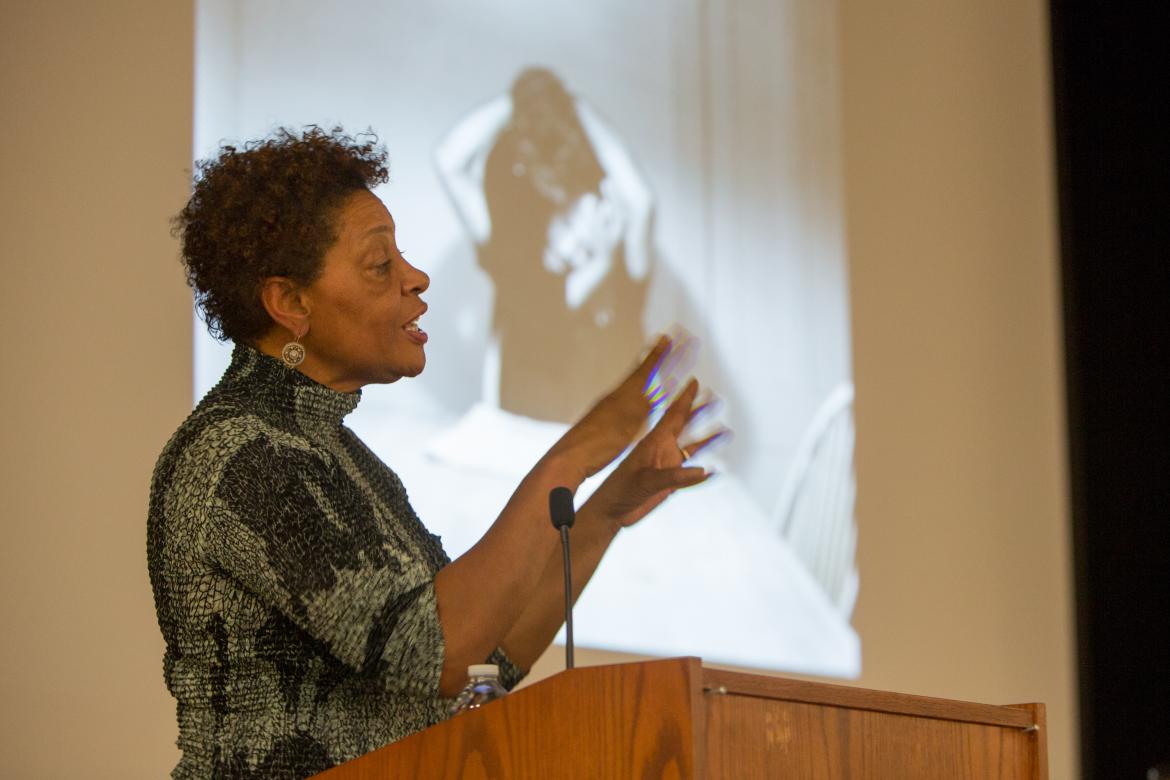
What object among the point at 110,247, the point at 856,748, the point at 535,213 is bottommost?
the point at 856,748

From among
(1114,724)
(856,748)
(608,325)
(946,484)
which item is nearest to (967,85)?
(946,484)

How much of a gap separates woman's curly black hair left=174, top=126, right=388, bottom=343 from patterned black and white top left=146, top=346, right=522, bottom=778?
21cm

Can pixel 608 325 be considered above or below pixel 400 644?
above

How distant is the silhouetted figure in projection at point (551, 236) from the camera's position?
3.11 meters

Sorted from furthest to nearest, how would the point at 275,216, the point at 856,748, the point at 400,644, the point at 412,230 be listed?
the point at 412,230 → the point at 275,216 → the point at 400,644 → the point at 856,748

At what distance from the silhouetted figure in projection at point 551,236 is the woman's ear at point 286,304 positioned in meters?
1.29

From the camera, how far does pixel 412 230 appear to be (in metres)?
2.98

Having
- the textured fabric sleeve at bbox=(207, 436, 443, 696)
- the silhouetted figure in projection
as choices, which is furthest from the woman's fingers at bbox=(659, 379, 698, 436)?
the silhouetted figure in projection

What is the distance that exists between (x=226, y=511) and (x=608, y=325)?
6.06ft

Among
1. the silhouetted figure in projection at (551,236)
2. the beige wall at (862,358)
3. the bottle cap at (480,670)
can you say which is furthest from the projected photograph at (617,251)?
the bottle cap at (480,670)

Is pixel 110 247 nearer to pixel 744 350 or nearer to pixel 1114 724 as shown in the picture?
pixel 744 350

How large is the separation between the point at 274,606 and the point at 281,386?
32 centimetres

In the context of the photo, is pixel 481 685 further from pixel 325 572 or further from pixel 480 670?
pixel 325 572

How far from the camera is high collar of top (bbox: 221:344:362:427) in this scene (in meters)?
1.71
